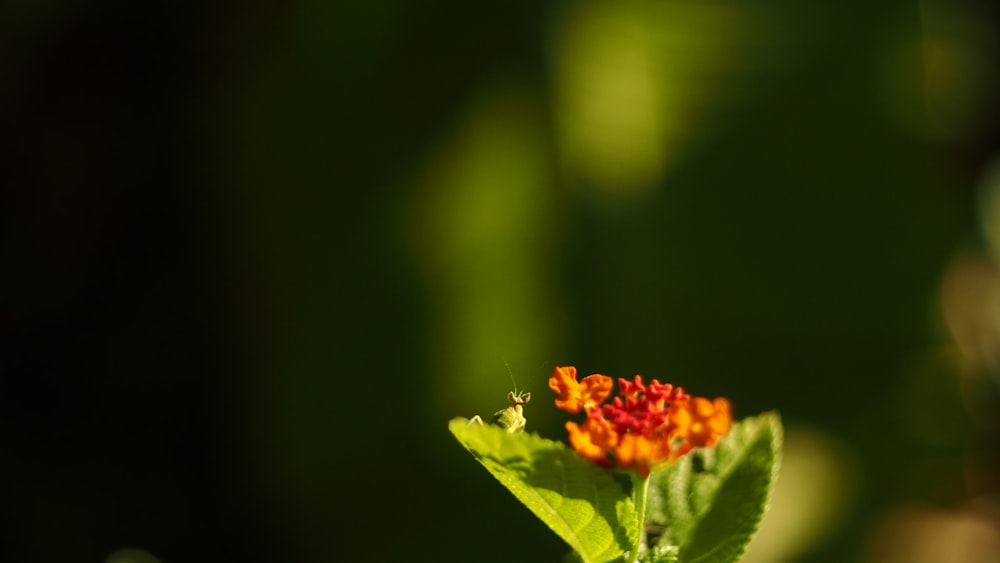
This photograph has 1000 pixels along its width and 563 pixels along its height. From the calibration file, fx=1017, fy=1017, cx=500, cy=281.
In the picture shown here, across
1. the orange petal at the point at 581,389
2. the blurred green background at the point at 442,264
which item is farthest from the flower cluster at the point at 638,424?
the blurred green background at the point at 442,264

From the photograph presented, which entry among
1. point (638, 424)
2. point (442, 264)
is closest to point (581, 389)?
point (638, 424)

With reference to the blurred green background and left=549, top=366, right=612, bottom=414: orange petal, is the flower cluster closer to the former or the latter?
left=549, top=366, right=612, bottom=414: orange petal

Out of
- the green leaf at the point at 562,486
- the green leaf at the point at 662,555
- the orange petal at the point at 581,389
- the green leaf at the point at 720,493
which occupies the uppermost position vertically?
the orange petal at the point at 581,389

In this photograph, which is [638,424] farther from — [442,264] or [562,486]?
[442,264]

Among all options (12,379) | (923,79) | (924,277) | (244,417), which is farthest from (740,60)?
(12,379)

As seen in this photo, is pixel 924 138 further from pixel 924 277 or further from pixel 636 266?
pixel 636 266

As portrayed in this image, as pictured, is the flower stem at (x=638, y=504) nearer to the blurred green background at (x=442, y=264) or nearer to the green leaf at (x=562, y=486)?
the green leaf at (x=562, y=486)

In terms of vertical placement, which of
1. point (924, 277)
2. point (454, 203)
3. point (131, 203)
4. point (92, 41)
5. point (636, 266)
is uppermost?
point (92, 41)

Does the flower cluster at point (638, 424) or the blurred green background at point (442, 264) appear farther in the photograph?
the blurred green background at point (442, 264)
